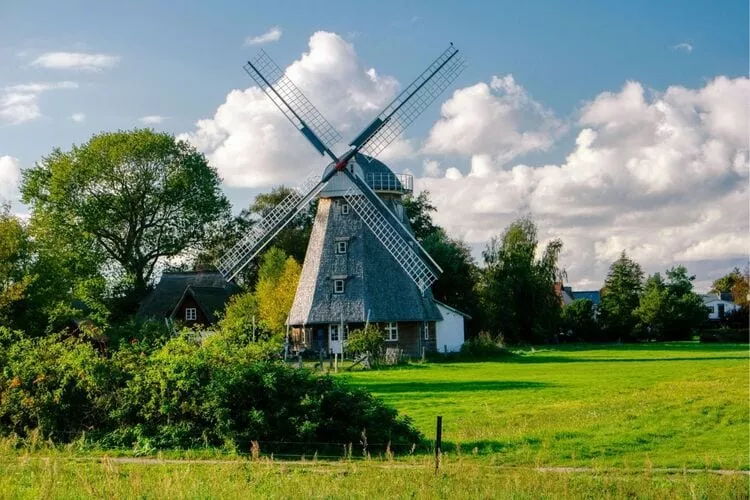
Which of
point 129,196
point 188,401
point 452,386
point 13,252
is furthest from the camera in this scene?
point 129,196

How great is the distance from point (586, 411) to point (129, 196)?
51.9m

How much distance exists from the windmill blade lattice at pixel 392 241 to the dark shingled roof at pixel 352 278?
5.24ft

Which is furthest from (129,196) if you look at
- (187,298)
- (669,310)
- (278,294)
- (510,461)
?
(510,461)

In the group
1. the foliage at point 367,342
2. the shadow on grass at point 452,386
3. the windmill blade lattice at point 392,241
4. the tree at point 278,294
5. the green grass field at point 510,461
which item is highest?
the windmill blade lattice at point 392,241

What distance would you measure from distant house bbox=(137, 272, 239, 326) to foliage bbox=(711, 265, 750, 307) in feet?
202

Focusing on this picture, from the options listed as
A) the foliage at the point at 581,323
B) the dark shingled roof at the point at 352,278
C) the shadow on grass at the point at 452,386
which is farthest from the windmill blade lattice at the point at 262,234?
the foliage at the point at 581,323

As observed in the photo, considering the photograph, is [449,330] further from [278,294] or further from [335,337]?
[278,294]

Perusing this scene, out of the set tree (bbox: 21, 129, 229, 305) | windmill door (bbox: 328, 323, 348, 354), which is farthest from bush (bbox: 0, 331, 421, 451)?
→ tree (bbox: 21, 129, 229, 305)

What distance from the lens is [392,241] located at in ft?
178

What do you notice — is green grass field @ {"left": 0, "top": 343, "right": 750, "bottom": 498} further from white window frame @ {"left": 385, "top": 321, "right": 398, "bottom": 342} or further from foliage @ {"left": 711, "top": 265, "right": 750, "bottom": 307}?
foliage @ {"left": 711, "top": 265, "right": 750, "bottom": 307}

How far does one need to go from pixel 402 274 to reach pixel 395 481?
140 feet

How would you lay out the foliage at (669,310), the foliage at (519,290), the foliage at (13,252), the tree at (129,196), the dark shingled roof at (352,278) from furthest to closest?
the foliage at (669,310) < the foliage at (519,290) < the tree at (129,196) < the dark shingled roof at (352,278) < the foliage at (13,252)

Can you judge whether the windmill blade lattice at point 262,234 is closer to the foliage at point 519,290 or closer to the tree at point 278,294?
the tree at point 278,294

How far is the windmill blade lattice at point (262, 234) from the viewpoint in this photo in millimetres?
55469
